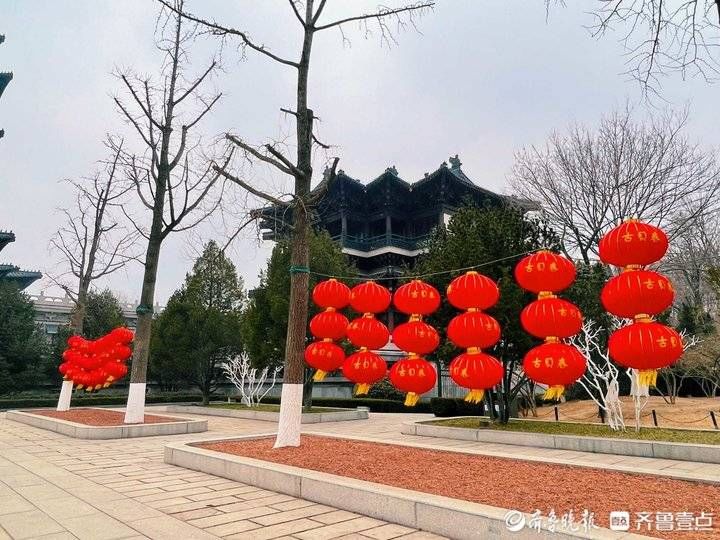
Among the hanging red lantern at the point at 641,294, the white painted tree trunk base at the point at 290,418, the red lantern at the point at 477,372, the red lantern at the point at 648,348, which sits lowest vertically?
the white painted tree trunk base at the point at 290,418

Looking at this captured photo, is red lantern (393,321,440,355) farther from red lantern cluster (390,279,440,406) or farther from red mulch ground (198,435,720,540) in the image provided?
red mulch ground (198,435,720,540)

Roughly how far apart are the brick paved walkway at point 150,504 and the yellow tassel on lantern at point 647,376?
1046 millimetres

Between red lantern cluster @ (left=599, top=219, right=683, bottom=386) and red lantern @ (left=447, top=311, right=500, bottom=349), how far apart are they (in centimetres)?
182

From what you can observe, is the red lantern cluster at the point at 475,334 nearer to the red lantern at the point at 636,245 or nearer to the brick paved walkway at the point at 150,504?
the brick paved walkway at the point at 150,504

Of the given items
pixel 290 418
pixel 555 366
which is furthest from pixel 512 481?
pixel 290 418

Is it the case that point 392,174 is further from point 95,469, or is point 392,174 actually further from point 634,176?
point 95,469

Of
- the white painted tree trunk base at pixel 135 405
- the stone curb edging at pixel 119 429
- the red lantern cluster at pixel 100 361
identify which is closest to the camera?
the stone curb edging at pixel 119 429

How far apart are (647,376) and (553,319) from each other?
4.58 feet

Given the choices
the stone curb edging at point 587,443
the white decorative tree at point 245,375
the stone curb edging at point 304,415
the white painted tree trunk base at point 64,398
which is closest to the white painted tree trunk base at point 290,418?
the stone curb edging at point 587,443

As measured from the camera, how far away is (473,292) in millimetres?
7711

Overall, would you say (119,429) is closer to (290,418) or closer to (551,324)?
(290,418)

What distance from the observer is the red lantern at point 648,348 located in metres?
5.86

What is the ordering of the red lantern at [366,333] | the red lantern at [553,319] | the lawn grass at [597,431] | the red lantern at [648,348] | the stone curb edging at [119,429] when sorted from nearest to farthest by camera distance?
the red lantern at [648,348] → the red lantern at [553,319] → the lawn grass at [597,431] → the red lantern at [366,333] → the stone curb edging at [119,429]

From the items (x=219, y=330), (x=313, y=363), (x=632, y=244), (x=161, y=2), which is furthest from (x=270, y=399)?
(x=632, y=244)
